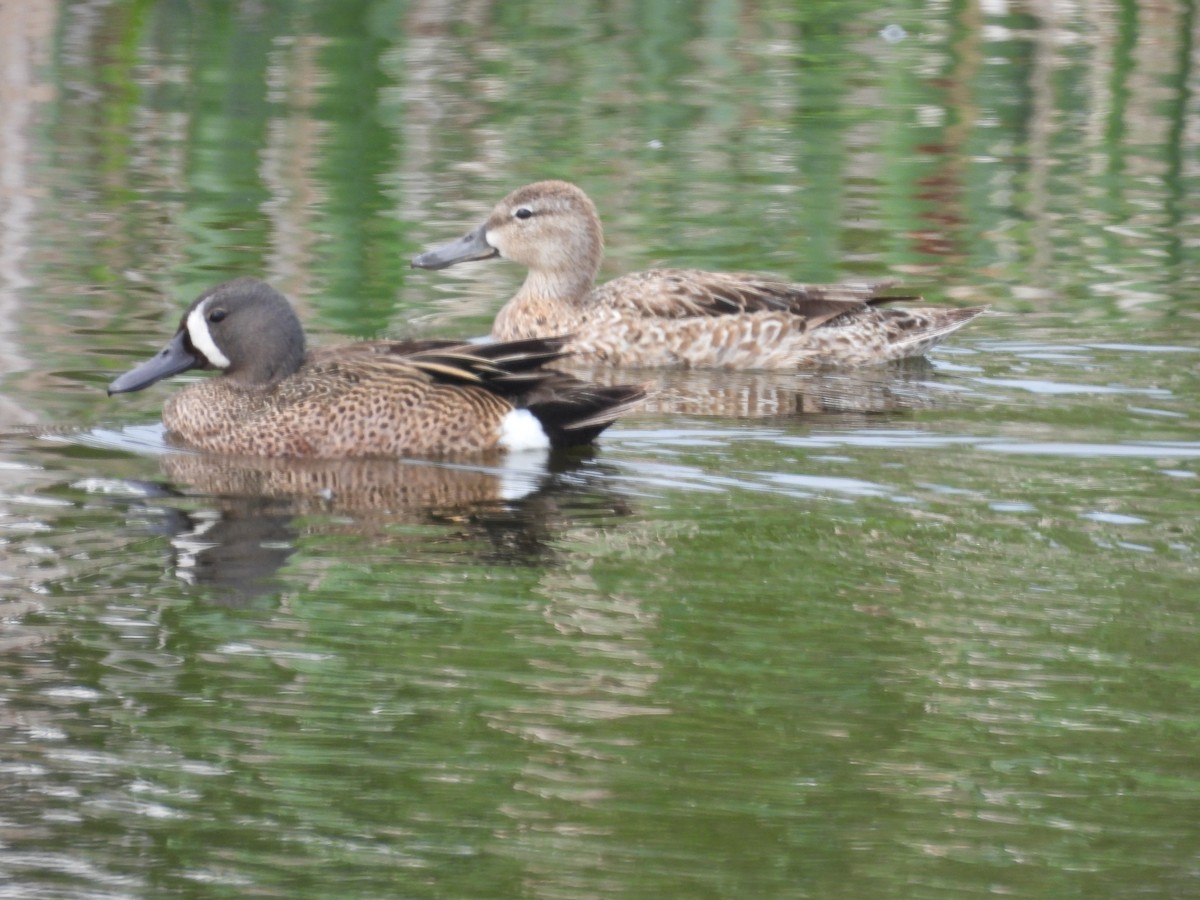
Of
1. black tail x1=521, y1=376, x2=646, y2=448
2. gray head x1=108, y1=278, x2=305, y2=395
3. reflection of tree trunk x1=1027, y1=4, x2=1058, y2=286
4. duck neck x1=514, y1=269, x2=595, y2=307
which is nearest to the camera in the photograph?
black tail x1=521, y1=376, x2=646, y2=448

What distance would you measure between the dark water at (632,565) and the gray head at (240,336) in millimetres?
341

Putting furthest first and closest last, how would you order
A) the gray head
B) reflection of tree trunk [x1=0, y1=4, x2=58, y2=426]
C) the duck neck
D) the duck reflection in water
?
the duck neck
reflection of tree trunk [x1=0, y1=4, x2=58, y2=426]
the gray head
the duck reflection in water

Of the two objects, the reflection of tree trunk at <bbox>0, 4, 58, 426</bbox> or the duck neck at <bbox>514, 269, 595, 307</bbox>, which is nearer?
the reflection of tree trunk at <bbox>0, 4, 58, 426</bbox>

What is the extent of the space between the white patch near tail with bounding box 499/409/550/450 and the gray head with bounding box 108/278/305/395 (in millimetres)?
923

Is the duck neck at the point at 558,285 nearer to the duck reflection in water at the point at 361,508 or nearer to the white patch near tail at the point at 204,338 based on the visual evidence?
the white patch near tail at the point at 204,338

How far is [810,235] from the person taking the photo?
42.8ft

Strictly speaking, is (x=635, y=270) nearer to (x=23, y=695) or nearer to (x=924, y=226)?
(x=924, y=226)

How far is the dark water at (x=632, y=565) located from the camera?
4.73 metres

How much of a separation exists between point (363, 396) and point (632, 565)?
85.3 inches

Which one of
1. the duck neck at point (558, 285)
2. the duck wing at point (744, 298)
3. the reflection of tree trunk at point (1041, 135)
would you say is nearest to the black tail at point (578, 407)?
the duck wing at point (744, 298)

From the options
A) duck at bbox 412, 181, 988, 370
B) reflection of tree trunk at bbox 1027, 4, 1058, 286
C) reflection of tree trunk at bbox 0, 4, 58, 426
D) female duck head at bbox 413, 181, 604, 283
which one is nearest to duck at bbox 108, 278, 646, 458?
reflection of tree trunk at bbox 0, 4, 58, 426

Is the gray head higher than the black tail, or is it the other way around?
the gray head

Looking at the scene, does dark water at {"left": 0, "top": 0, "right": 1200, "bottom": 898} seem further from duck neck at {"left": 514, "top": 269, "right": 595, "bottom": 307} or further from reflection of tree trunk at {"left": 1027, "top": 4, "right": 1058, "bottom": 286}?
duck neck at {"left": 514, "top": 269, "right": 595, "bottom": 307}

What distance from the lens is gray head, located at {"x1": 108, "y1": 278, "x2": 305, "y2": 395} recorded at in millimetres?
8836
